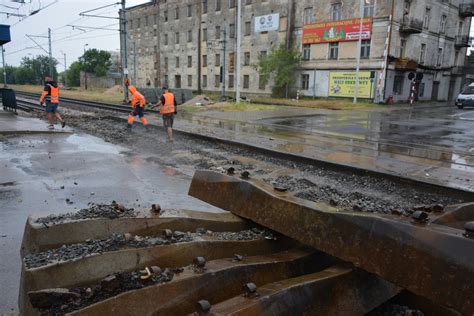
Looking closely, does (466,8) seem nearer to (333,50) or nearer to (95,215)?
(333,50)

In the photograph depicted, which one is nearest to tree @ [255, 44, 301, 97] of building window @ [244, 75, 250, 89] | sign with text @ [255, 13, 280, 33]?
sign with text @ [255, 13, 280, 33]

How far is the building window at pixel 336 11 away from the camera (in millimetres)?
37944

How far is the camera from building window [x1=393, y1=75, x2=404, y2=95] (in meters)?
37.5

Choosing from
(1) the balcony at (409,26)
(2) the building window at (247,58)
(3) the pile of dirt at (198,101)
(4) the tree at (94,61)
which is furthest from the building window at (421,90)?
(4) the tree at (94,61)

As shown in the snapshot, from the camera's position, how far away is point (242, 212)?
123 inches

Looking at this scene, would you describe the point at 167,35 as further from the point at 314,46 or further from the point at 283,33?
the point at 314,46

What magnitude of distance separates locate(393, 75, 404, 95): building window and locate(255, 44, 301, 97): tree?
10.3 metres

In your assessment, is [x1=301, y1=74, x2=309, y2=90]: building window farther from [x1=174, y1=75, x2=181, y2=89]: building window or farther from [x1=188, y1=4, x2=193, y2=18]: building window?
[x1=174, y1=75, x2=181, y2=89]: building window

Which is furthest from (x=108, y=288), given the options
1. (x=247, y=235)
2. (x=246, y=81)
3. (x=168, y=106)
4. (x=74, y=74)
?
(x=74, y=74)

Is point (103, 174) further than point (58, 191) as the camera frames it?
Yes

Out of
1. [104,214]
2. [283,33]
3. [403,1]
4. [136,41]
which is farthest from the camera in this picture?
[136,41]

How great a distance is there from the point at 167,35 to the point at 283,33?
23958 mm

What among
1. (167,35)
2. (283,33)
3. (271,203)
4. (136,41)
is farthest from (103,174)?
(136,41)

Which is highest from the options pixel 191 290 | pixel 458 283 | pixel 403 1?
pixel 403 1
